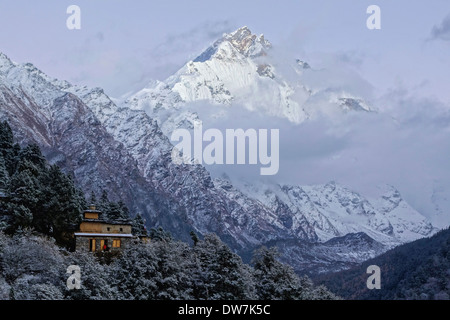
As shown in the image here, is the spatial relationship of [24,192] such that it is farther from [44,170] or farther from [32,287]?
[32,287]

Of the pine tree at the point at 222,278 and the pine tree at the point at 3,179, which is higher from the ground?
the pine tree at the point at 3,179

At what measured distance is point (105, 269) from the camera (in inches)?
3110

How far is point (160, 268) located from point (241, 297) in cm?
1089

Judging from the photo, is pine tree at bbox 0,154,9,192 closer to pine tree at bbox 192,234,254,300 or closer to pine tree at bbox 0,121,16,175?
pine tree at bbox 0,121,16,175

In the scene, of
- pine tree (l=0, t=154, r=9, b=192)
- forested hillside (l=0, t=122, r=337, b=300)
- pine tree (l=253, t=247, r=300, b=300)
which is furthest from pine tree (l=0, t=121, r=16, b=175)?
pine tree (l=253, t=247, r=300, b=300)

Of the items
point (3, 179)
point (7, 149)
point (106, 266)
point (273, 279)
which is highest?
point (7, 149)

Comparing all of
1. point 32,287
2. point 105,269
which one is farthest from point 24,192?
point 32,287

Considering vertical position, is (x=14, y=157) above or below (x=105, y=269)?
above

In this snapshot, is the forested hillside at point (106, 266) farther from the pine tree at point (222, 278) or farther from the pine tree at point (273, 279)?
the pine tree at point (222, 278)

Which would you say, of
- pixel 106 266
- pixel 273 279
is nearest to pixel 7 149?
pixel 106 266

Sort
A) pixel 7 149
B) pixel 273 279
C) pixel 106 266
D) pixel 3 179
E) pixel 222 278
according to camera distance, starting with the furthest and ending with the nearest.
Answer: pixel 7 149 < pixel 3 179 < pixel 273 279 < pixel 106 266 < pixel 222 278

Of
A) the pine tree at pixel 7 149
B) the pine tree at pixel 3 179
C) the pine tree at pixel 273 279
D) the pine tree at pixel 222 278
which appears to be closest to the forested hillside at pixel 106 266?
the pine tree at pixel 273 279

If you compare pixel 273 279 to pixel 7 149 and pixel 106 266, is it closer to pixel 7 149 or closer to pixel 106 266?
pixel 106 266

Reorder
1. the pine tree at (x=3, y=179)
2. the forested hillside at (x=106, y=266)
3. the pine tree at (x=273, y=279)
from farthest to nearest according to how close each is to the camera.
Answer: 1. the pine tree at (x=3, y=179)
2. the pine tree at (x=273, y=279)
3. the forested hillside at (x=106, y=266)
